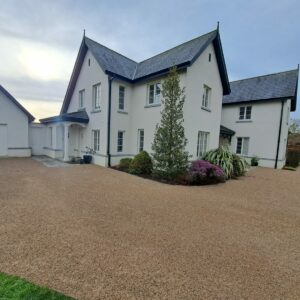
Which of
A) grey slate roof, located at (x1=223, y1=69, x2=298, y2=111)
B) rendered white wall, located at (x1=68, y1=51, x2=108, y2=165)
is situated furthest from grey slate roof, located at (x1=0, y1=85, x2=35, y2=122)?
grey slate roof, located at (x1=223, y1=69, x2=298, y2=111)

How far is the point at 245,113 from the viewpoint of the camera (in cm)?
1792

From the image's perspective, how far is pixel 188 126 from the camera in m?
11.3

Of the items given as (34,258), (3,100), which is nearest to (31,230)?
(34,258)

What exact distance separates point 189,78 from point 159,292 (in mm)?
10525

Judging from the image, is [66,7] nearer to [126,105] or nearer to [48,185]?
[126,105]

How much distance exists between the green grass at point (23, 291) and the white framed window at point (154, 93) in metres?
10.9

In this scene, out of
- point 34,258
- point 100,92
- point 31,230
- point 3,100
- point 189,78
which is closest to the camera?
point 34,258

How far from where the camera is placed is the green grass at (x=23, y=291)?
2.32m

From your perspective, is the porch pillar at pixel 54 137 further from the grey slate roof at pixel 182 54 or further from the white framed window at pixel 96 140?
the grey slate roof at pixel 182 54

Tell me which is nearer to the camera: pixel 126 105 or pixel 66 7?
pixel 66 7

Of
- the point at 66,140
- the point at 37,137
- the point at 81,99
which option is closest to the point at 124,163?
the point at 66,140

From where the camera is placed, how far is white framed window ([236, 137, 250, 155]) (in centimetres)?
1797

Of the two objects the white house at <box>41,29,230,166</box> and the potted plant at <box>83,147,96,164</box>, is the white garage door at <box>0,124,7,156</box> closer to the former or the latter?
the white house at <box>41,29,230,166</box>

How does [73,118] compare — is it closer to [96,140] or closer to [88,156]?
[96,140]
